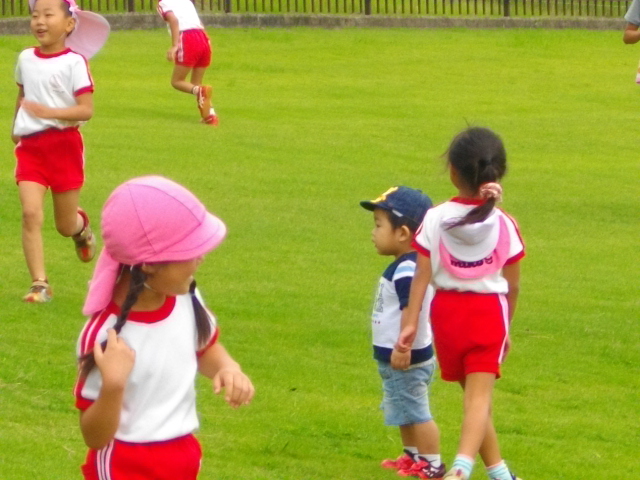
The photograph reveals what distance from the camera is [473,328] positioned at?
5.19 m

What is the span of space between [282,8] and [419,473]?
25.3m

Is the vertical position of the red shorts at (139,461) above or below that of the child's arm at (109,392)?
below

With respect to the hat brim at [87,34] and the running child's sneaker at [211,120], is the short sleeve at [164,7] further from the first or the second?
the hat brim at [87,34]

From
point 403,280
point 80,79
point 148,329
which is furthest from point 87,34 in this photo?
point 148,329

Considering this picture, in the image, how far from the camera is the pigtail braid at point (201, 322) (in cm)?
353

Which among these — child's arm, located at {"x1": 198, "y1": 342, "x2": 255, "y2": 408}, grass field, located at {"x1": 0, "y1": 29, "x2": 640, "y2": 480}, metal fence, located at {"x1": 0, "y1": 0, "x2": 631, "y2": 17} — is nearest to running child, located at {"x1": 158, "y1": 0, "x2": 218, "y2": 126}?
grass field, located at {"x1": 0, "y1": 29, "x2": 640, "y2": 480}

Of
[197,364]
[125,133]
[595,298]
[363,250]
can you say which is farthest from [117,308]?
[125,133]

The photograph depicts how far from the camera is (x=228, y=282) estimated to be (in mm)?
9195

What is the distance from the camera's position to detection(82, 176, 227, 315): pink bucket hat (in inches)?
132

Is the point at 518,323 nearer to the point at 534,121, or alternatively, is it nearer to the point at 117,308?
the point at 117,308

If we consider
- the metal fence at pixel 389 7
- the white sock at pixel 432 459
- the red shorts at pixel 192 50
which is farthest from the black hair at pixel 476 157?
the metal fence at pixel 389 7

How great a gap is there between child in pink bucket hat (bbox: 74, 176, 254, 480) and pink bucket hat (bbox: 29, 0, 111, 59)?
187 inches

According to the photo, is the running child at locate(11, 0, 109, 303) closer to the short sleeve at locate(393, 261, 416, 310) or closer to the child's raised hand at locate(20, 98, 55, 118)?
the child's raised hand at locate(20, 98, 55, 118)

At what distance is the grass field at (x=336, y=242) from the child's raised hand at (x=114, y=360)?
1.84m
